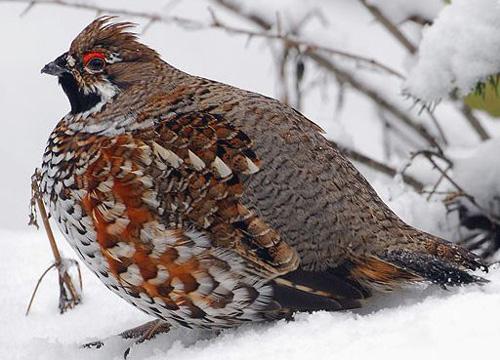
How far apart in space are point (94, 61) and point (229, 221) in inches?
38.1

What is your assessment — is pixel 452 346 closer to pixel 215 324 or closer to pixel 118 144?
pixel 215 324

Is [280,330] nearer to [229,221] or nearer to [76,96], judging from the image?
[229,221]

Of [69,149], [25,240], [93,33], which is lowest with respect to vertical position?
[25,240]

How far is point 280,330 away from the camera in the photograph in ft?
11.6

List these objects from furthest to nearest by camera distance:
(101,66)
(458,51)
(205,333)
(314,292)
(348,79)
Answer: (348,79) < (458,51) < (101,66) < (205,333) < (314,292)

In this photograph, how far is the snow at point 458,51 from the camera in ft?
15.0

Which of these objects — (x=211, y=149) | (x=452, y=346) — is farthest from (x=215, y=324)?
(x=452, y=346)

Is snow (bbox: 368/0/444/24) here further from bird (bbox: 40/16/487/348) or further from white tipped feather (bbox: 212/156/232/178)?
white tipped feather (bbox: 212/156/232/178)

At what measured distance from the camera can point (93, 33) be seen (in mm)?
4387

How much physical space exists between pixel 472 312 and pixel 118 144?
1471mm

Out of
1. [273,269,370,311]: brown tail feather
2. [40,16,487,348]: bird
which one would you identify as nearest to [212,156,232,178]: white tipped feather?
[40,16,487,348]: bird

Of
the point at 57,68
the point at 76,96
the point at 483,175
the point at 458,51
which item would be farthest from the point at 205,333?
the point at 483,175

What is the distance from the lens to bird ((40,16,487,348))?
12.5ft

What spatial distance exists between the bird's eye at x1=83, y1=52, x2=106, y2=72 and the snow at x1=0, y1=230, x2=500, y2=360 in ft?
3.42
